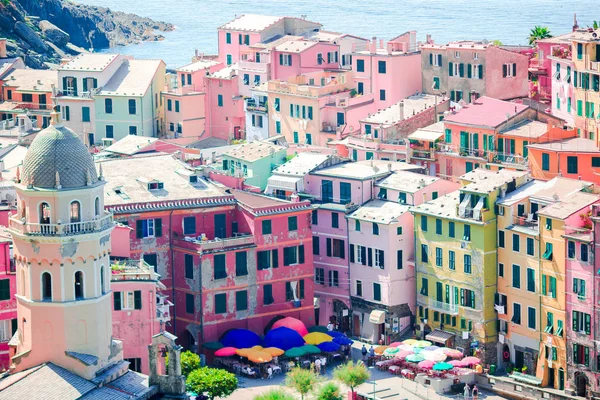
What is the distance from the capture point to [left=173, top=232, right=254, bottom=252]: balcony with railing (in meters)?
109

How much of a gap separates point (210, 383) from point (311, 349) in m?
9.84

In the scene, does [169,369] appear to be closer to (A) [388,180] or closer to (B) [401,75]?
(A) [388,180]

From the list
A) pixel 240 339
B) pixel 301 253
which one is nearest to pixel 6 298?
pixel 240 339

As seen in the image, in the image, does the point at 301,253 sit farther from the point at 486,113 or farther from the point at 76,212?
the point at 76,212

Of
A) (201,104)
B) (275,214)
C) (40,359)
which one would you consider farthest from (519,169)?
(40,359)

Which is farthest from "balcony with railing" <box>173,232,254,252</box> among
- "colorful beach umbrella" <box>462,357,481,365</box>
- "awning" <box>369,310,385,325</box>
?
"colorful beach umbrella" <box>462,357,481,365</box>

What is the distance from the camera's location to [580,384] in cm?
10600

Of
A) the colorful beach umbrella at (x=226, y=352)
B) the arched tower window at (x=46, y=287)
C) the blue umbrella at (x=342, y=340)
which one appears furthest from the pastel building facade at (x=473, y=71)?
the arched tower window at (x=46, y=287)

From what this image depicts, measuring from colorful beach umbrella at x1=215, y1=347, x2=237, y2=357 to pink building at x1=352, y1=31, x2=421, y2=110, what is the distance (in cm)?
3089

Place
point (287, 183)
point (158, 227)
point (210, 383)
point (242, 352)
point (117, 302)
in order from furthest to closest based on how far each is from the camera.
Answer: point (287, 183) → point (158, 227) → point (242, 352) → point (210, 383) → point (117, 302)

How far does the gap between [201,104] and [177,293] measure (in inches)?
1384

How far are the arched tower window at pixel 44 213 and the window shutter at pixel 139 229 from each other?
29.2 metres

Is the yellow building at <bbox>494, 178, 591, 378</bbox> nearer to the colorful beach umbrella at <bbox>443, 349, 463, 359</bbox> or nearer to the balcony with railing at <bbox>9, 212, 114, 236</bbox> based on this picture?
the colorful beach umbrella at <bbox>443, 349, 463, 359</bbox>

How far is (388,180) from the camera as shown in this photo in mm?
117812
